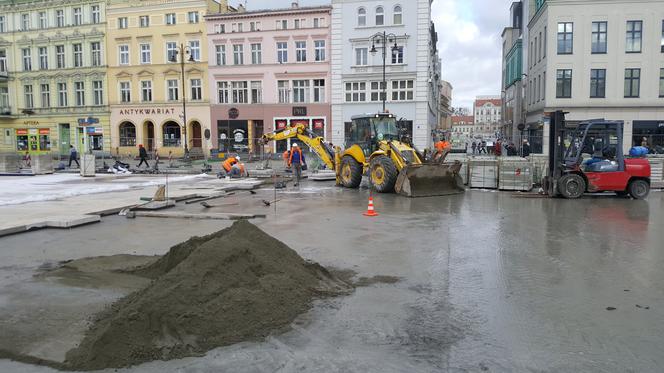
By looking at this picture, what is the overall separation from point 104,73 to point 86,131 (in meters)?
5.93

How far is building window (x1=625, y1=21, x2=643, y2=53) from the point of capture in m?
36.5

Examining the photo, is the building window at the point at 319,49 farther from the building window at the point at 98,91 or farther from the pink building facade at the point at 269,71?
the building window at the point at 98,91

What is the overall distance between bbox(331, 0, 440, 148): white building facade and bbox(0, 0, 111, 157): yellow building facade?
23.2 meters

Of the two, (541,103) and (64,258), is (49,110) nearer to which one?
(541,103)

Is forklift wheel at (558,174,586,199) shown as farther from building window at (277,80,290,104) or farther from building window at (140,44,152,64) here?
building window at (140,44,152,64)

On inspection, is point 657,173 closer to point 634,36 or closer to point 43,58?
point 634,36

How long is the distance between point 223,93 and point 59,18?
1936 cm

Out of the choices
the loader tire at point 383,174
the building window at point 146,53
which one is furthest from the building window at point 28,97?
the loader tire at point 383,174

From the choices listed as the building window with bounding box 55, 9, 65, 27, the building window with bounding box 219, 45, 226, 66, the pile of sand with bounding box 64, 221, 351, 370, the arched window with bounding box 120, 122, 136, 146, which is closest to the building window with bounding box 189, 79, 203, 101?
the building window with bounding box 219, 45, 226, 66

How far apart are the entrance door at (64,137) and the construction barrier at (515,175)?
45761 mm

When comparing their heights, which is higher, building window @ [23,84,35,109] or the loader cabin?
building window @ [23,84,35,109]

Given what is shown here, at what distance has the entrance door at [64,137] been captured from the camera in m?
51.3

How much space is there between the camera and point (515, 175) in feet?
63.6

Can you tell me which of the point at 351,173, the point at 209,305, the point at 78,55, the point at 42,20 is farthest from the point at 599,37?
the point at 42,20
